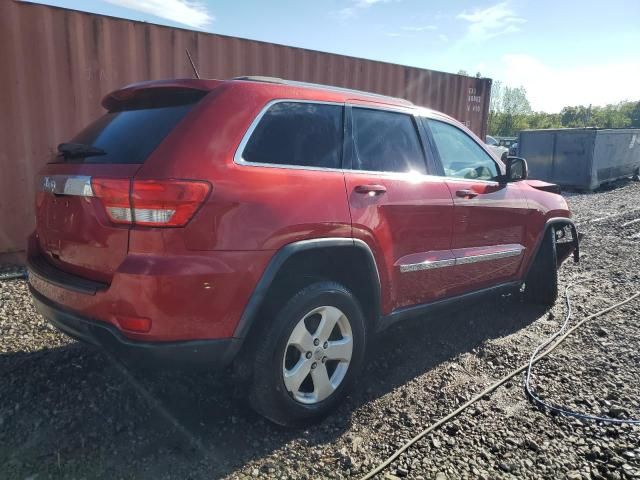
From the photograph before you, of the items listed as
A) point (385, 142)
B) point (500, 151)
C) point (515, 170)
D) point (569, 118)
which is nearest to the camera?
point (385, 142)

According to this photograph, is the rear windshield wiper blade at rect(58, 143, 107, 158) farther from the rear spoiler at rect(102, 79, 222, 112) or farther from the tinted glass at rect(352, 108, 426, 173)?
the tinted glass at rect(352, 108, 426, 173)

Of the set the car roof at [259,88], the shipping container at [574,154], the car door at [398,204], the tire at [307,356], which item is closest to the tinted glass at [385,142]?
the car door at [398,204]

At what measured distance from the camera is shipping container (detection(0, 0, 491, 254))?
16.8ft

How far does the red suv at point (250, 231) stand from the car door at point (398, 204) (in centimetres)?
1

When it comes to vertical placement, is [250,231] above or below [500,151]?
below

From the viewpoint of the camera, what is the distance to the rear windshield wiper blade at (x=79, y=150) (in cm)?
241

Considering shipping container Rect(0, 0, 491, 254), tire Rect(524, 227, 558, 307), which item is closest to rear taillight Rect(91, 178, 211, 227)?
tire Rect(524, 227, 558, 307)

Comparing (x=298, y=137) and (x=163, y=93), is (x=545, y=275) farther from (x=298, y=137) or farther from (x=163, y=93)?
(x=163, y=93)

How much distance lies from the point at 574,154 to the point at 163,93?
48.2ft

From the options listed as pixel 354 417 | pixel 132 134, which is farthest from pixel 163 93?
pixel 354 417

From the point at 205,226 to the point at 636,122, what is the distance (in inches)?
2774

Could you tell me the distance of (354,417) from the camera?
275 centimetres

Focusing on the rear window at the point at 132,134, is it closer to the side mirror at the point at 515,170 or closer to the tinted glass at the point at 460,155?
the tinted glass at the point at 460,155

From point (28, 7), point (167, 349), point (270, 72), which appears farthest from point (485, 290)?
point (28, 7)
